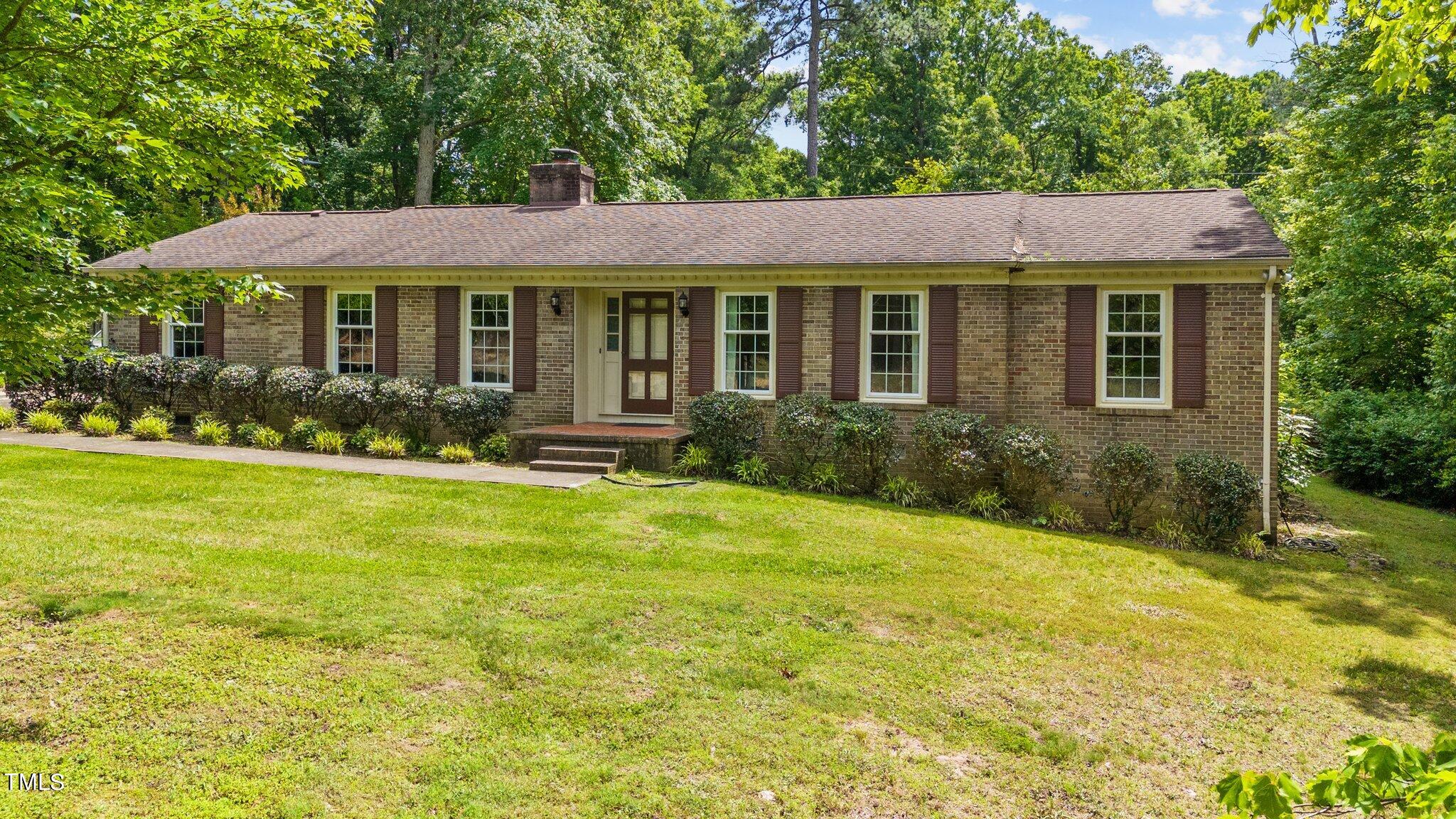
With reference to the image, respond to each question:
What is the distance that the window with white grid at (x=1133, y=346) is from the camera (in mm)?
12008

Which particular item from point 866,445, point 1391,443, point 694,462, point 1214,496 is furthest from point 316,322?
point 1391,443

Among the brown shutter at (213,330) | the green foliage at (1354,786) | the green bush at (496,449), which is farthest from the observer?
the brown shutter at (213,330)

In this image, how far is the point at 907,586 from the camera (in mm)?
8078

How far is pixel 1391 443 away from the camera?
16188 mm

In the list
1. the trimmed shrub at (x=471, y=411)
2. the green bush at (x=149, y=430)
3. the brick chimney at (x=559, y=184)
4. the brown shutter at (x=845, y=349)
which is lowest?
the green bush at (x=149, y=430)

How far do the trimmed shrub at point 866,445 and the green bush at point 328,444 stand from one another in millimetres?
7186

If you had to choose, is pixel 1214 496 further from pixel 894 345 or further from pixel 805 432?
pixel 805 432

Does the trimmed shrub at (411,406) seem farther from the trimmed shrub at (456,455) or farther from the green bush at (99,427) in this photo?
the green bush at (99,427)

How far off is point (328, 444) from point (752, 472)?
245 inches

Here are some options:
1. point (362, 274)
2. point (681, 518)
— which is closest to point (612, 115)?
point (362, 274)

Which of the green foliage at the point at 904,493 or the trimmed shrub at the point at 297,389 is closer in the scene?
the green foliage at the point at 904,493

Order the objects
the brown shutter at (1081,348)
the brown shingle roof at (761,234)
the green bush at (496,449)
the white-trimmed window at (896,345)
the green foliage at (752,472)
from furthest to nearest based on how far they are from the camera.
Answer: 1. the green bush at (496,449)
2. the white-trimmed window at (896,345)
3. the brown shingle roof at (761,234)
4. the green foliage at (752,472)
5. the brown shutter at (1081,348)

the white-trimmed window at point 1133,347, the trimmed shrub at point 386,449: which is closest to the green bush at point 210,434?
the trimmed shrub at point 386,449

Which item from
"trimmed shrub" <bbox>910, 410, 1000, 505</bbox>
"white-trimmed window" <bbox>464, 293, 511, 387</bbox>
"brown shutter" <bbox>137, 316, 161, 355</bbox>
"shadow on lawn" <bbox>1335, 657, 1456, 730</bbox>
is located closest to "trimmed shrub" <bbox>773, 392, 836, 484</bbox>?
"trimmed shrub" <bbox>910, 410, 1000, 505</bbox>
